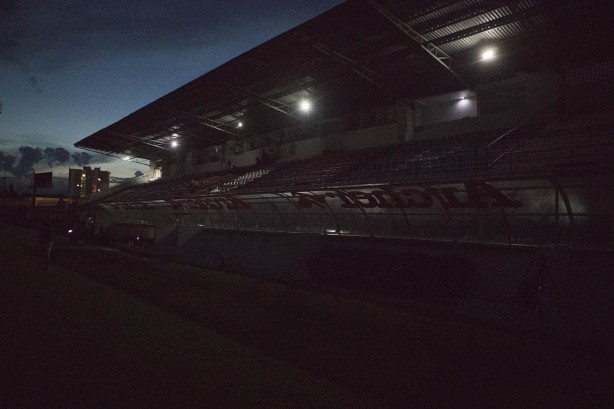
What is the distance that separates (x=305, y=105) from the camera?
20.4 meters

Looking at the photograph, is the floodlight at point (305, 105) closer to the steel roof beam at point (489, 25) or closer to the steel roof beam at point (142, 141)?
the steel roof beam at point (489, 25)

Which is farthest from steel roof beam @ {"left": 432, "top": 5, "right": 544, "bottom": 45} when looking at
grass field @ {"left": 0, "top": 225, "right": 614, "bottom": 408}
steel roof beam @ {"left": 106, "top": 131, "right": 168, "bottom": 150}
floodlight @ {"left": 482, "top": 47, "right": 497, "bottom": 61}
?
steel roof beam @ {"left": 106, "top": 131, "right": 168, "bottom": 150}

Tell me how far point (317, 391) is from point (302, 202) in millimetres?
9868

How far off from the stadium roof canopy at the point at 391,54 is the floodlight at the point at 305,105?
0.29 metres

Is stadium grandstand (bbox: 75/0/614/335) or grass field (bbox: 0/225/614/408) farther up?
stadium grandstand (bbox: 75/0/614/335)

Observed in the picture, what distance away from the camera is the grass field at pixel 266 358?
170 inches

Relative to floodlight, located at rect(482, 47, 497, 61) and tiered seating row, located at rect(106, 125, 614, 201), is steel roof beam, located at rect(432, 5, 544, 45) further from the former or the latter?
tiered seating row, located at rect(106, 125, 614, 201)

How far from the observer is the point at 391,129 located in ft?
61.0

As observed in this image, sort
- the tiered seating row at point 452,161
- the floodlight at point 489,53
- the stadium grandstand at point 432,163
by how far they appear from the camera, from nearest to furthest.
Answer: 1. the stadium grandstand at point 432,163
2. the tiered seating row at point 452,161
3. the floodlight at point 489,53

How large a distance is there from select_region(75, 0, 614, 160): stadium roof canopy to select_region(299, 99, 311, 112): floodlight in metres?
0.29

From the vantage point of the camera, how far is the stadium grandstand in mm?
8789

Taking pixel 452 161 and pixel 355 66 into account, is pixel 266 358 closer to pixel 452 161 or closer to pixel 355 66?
pixel 452 161

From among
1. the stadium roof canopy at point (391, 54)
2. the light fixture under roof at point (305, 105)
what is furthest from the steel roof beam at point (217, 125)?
the light fixture under roof at point (305, 105)

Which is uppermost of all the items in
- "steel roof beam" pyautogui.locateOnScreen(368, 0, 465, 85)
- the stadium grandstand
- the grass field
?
"steel roof beam" pyautogui.locateOnScreen(368, 0, 465, 85)
